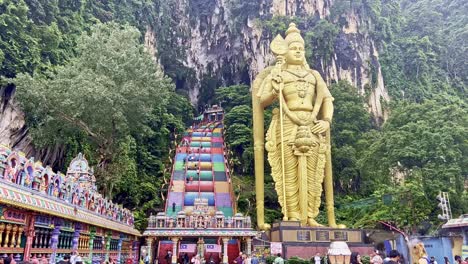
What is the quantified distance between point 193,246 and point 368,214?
6.46 meters

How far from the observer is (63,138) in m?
13.8

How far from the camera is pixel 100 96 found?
1244 centimetres

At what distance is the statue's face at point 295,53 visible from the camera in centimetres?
1218

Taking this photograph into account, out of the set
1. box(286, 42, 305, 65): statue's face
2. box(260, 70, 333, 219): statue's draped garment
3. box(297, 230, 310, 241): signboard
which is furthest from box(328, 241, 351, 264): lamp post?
box(286, 42, 305, 65): statue's face

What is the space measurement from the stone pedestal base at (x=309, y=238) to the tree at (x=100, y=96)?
19.4 feet

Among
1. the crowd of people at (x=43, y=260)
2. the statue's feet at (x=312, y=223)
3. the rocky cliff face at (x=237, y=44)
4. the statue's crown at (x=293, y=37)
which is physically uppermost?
the rocky cliff face at (x=237, y=44)

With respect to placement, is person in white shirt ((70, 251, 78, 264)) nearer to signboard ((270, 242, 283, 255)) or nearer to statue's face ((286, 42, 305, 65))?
signboard ((270, 242, 283, 255))

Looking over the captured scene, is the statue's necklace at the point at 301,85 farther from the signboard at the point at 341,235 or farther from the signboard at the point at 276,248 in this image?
the signboard at the point at 276,248

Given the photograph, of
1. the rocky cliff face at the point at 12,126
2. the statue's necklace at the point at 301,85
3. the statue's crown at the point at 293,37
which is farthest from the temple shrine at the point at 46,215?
the statue's crown at the point at 293,37

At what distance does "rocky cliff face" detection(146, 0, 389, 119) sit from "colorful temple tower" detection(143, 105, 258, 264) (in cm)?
437

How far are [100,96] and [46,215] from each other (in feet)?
23.1

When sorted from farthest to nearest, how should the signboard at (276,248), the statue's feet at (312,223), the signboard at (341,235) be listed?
the statue's feet at (312,223)
the signboard at (341,235)
the signboard at (276,248)

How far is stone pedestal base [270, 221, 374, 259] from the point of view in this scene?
9.84 m

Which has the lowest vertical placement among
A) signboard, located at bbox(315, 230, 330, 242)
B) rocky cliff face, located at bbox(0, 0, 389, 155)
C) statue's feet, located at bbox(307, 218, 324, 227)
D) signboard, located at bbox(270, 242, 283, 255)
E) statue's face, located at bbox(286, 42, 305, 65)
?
signboard, located at bbox(270, 242, 283, 255)
